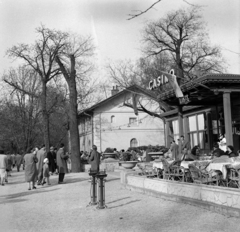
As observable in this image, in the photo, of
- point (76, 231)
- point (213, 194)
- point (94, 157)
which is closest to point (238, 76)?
point (94, 157)

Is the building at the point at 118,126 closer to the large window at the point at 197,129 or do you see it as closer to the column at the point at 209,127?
the large window at the point at 197,129

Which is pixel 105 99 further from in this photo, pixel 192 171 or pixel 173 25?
pixel 192 171

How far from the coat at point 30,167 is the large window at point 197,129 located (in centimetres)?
1241

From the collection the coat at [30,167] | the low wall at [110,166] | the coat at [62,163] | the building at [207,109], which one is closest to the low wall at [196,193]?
the coat at [30,167]

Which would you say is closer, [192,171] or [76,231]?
[76,231]

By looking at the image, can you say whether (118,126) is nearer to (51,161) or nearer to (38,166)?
(51,161)

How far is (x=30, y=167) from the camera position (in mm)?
13562

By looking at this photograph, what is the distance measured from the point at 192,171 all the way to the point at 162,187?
90cm

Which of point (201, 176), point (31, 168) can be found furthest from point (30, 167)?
point (201, 176)

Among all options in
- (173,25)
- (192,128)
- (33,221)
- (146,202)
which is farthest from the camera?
(173,25)

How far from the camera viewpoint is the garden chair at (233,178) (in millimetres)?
8266

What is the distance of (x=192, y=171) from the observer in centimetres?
959

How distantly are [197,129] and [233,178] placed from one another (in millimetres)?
15374

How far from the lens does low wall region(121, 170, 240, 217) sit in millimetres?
6941
